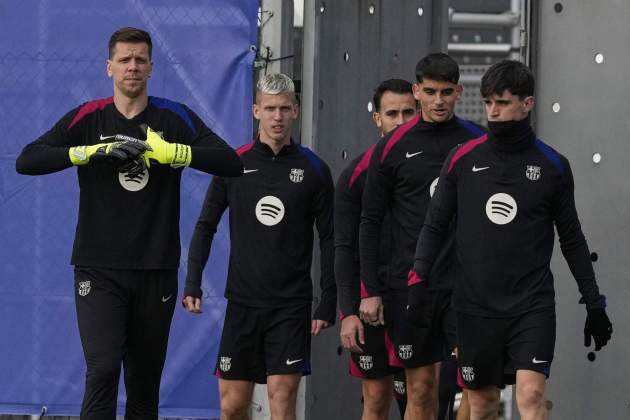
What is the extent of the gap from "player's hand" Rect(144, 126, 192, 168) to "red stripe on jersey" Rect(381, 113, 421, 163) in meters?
1.20

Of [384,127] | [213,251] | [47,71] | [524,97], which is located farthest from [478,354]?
[47,71]

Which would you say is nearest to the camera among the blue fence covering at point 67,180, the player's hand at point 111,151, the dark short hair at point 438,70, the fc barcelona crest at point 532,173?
the player's hand at point 111,151

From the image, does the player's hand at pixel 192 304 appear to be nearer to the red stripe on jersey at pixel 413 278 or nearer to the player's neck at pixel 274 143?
the player's neck at pixel 274 143

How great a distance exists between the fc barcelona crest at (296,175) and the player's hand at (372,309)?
2.38 ft

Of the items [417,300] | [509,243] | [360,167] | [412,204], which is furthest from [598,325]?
[360,167]

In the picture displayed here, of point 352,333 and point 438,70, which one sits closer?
point 438,70

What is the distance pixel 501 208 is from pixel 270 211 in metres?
1.44

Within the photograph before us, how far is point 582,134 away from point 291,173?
76.4 inches

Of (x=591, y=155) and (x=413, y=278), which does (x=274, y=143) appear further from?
(x=591, y=155)

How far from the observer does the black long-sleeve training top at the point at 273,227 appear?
26.6 feet

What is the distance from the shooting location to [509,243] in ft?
23.5

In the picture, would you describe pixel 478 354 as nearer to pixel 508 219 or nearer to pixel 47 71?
pixel 508 219

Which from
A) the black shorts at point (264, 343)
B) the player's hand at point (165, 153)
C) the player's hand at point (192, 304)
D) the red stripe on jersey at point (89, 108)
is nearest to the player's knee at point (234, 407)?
the black shorts at point (264, 343)

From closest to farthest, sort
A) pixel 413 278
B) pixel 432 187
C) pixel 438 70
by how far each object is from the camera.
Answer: pixel 413 278 < pixel 438 70 < pixel 432 187
